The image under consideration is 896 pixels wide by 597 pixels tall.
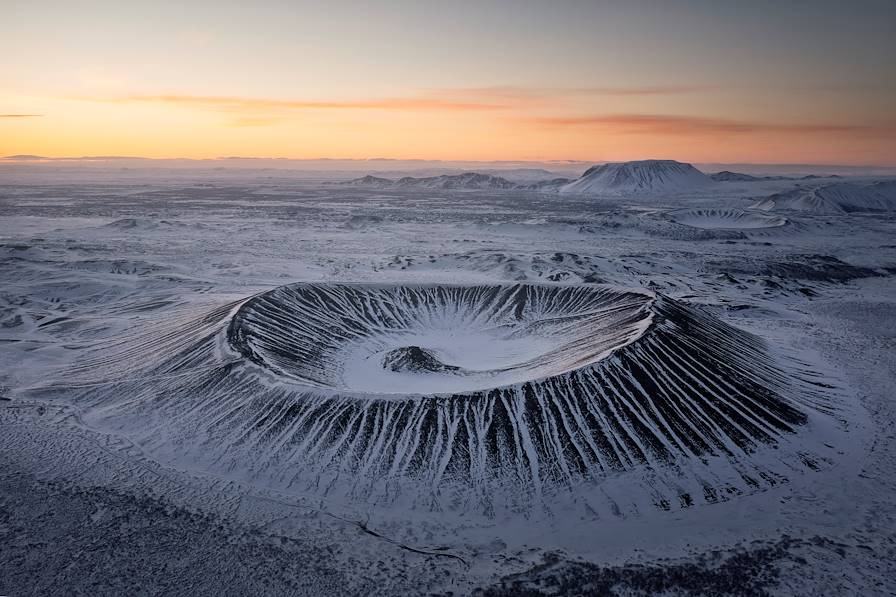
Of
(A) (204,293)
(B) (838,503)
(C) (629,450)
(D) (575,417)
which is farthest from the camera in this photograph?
(A) (204,293)

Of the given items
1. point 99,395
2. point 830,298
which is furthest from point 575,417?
point 830,298

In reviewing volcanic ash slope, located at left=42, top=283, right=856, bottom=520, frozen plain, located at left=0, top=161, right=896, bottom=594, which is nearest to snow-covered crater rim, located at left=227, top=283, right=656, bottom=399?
volcanic ash slope, located at left=42, top=283, right=856, bottom=520

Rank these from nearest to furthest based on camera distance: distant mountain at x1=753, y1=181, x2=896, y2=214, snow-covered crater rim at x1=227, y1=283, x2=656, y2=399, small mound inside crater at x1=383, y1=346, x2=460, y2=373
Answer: snow-covered crater rim at x1=227, y1=283, x2=656, y2=399
small mound inside crater at x1=383, y1=346, x2=460, y2=373
distant mountain at x1=753, y1=181, x2=896, y2=214

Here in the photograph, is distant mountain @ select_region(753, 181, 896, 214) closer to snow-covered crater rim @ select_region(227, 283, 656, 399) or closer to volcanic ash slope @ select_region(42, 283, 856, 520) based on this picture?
snow-covered crater rim @ select_region(227, 283, 656, 399)

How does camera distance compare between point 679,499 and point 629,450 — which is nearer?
point 679,499

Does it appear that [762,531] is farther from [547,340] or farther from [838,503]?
[547,340]

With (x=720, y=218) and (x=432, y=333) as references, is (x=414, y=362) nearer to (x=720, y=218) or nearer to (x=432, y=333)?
(x=432, y=333)

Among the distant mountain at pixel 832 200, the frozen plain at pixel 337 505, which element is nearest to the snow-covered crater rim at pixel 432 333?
the frozen plain at pixel 337 505
